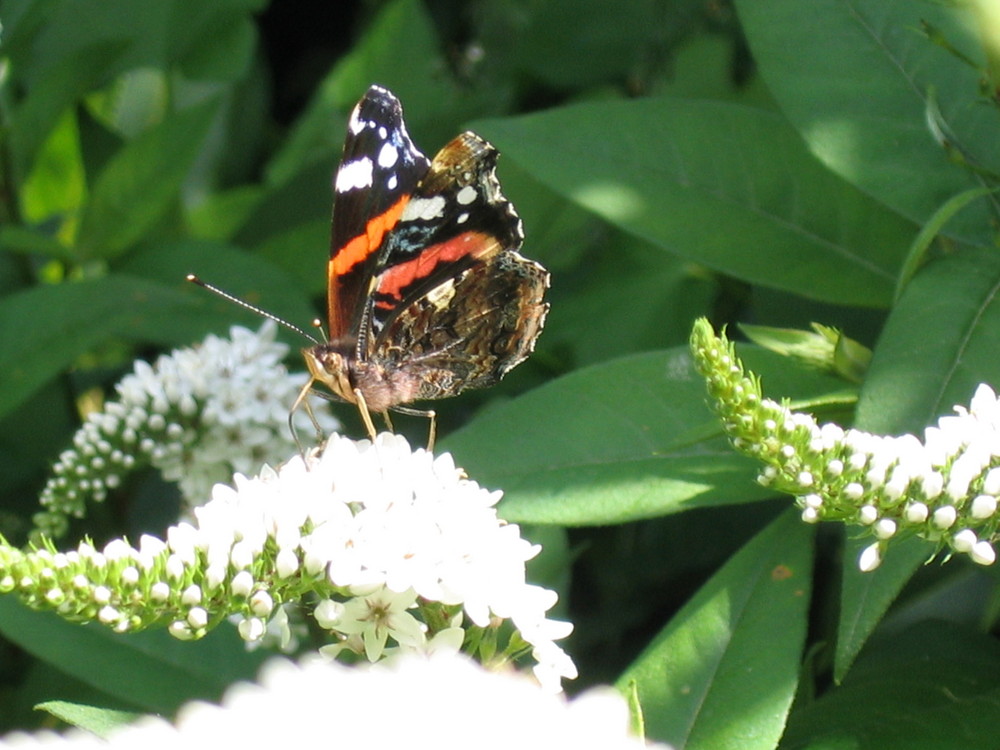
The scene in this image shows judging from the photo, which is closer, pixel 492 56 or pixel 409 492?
pixel 409 492

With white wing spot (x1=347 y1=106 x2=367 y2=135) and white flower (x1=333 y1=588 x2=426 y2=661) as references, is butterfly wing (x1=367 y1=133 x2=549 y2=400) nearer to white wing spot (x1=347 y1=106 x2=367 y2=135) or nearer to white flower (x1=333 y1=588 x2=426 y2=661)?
white wing spot (x1=347 y1=106 x2=367 y2=135)

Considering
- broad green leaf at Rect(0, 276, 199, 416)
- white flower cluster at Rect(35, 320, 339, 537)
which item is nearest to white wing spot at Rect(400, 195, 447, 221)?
white flower cluster at Rect(35, 320, 339, 537)

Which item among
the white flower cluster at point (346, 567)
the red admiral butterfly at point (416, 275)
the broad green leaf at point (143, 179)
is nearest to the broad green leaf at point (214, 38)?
the broad green leaf at point (143, 179)

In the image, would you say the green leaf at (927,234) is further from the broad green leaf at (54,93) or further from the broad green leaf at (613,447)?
the broad green leaf at (54,93)

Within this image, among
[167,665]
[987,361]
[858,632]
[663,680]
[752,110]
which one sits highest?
[752,110]

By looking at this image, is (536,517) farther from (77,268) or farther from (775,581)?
(77,268)

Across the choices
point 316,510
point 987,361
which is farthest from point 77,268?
point 987,361

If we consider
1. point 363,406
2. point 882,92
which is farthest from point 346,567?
point 882,92
